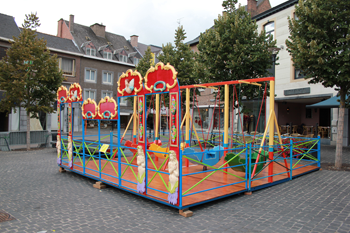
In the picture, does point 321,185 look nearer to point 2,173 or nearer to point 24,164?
point 2,173

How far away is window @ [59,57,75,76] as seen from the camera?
29312mm

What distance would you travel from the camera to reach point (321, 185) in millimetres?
7598

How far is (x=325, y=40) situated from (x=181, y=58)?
10.7 m

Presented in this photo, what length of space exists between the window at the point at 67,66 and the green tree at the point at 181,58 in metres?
15.8

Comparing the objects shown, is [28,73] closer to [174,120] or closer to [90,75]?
[174,120]

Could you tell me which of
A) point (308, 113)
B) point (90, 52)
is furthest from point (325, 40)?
point (90, 52)

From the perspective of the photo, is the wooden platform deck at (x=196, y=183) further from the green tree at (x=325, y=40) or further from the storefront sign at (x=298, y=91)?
the storefront sign at (x=298, y=91)

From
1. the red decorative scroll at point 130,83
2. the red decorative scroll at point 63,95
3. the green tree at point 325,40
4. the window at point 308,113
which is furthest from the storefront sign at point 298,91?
the red decorative scroll at point 63,95

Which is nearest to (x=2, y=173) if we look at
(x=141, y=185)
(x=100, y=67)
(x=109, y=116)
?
(x=109, y=116)

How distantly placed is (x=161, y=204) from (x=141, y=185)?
0.68 meters

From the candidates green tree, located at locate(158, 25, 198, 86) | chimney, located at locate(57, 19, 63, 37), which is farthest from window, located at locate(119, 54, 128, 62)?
green tree, located at locate(158, 25, 198, 86)

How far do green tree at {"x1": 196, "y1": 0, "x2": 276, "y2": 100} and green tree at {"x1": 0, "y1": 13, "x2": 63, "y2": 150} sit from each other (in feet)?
33.4

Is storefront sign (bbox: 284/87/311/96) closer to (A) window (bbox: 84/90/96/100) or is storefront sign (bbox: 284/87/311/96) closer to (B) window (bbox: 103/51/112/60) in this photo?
(A) window (bbox: 84/90/96/100)

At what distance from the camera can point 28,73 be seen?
15.7 m
